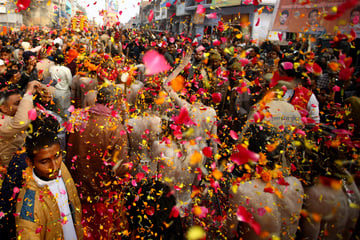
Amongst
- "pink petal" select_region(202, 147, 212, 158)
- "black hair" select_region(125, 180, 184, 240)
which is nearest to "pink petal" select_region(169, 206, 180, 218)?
"black hair" select_region(125, 180, 184, 240)

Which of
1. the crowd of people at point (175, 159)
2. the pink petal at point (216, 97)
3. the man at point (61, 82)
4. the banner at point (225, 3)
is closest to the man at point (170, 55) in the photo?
the crowd of people at point (175, 159)

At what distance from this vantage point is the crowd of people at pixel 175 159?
6.55 feet

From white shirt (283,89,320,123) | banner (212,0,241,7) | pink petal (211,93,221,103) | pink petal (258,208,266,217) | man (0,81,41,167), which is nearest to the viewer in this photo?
pink petal (258,208,266,217)

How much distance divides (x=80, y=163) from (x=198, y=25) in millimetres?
22757

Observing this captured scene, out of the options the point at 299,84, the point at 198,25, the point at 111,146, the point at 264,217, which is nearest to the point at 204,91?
the point at 299,84

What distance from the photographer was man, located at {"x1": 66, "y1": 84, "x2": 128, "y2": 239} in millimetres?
2896

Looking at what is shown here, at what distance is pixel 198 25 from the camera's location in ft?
75.9

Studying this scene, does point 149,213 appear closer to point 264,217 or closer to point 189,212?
point 264,217

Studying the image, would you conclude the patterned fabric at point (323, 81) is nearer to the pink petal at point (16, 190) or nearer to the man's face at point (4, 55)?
the pink petal at point (16, 190)

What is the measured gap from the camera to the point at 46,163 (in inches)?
83.5

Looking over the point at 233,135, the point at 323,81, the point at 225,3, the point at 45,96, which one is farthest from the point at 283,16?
the point at 225,3

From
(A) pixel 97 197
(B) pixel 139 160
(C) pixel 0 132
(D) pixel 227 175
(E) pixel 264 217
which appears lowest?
(D) pixel 227 175

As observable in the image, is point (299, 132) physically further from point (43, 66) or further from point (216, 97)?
point (43, 66)

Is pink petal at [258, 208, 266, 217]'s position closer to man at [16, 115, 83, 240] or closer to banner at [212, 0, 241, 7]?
man at [16, 115, 83, 240]
